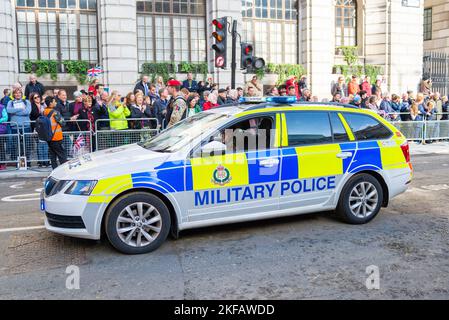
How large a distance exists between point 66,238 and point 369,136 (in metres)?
4.28

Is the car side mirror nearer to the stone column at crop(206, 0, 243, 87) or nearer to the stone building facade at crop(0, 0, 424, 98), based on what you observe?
the stone building facade at crop(0, 0, 424, 98)

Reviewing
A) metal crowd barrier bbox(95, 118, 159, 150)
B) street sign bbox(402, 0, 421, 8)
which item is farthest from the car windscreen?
street sign bbox(402, 0, 421, 8)

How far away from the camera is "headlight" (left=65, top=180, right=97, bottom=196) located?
5.21 m

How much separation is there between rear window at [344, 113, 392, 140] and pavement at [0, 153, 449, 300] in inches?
47.1

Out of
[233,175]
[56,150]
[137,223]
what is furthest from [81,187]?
[56,150]

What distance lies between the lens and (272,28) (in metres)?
22.3

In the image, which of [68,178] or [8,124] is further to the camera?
[8,124]

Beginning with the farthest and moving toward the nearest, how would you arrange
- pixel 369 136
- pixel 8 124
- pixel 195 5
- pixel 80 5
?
pixel 195 5
pixel 80 5
pixel 8 124
pixel 369 136

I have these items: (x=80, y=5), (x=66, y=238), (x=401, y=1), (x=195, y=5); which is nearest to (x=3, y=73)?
(x=80, y=5)

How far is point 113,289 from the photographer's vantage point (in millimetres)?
4453

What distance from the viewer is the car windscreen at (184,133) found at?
Result: 19.3 ft

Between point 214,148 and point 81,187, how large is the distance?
1576 mm

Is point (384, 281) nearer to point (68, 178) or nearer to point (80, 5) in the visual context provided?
point (68, 178)
